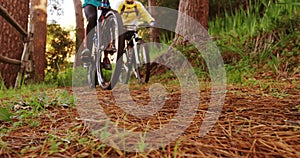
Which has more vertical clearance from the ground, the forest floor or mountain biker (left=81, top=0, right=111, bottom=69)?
mountain biker (left=81, top=0, right=111, bottom=69)

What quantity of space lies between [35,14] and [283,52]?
4.98 metres

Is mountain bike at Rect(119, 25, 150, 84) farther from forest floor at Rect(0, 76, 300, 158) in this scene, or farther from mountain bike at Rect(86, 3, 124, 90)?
forest floor at Rect(0, 76, 300, 158)

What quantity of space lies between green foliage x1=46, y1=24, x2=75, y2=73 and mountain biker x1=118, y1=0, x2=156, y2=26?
468 centimetres

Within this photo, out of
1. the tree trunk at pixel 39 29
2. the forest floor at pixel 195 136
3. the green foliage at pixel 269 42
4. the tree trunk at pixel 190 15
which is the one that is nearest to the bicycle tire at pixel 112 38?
the forest floor at pixel 195 136

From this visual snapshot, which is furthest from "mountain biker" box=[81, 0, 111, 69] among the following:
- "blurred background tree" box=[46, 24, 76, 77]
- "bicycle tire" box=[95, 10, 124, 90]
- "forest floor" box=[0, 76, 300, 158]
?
"blurred background tree" box=[46, 24, 76, 77]

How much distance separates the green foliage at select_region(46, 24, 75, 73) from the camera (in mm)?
7539

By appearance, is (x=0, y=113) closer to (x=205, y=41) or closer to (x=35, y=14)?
(x=205, y=41)

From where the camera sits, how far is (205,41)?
420 cm

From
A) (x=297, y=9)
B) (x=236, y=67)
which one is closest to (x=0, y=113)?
(x=236, y=67)

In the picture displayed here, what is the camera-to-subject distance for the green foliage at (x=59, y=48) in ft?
24.7

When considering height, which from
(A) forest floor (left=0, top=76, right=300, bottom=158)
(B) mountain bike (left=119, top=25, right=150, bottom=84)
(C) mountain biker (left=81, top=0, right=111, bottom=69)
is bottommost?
(A) forest floor (left=0, top=76, right=300, bottom=158)

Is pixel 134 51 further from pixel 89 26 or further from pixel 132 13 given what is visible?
pixel 89 26

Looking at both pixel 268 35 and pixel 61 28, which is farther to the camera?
pixel 61 28

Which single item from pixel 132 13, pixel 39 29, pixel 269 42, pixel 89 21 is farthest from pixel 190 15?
pixel 39 29
